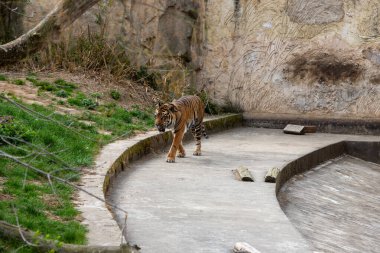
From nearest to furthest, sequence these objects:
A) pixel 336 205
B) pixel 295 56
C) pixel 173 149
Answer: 1. pixel 336 205
2. pixel 173 149
3. pixel 295 56

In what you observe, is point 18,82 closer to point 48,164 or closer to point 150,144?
point 150,144

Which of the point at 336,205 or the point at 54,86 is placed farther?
the point at 54,86

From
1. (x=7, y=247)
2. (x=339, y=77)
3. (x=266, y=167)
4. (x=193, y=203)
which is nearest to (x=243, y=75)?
(x=339, y=77)

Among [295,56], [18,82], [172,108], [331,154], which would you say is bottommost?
[331,154]

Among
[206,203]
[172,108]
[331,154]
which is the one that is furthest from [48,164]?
[331,154]

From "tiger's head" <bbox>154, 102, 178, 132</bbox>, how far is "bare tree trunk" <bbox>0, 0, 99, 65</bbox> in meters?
5.20

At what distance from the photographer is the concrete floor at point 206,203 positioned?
23.6 feet

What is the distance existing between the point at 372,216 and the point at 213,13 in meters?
8.65

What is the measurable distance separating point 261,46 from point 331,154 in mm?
3978

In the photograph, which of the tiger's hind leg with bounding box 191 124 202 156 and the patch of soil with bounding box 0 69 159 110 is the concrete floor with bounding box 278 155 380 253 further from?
the patch of soil with bounding box 0 69 159 110

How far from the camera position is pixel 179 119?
12.2 m

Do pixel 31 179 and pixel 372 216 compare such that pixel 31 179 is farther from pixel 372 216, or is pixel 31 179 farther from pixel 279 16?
pixel 279 16

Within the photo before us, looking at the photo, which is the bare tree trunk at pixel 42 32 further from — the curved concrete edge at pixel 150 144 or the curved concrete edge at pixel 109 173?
the curved concrete edge at pixel 150 144

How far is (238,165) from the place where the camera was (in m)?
12.0
